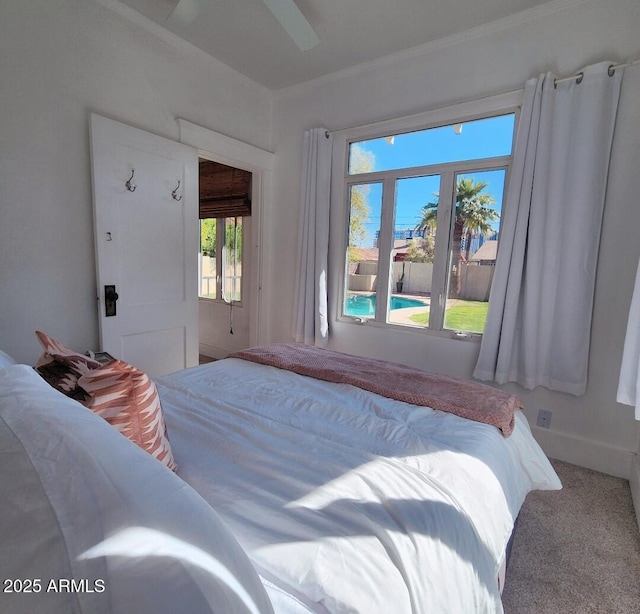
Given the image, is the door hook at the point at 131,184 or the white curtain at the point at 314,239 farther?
the white curtain at the point at 314,239

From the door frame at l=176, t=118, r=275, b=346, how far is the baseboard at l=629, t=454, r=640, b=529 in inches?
119

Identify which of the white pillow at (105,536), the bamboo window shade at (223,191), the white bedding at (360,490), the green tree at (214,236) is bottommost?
the white bedding at (360,490)

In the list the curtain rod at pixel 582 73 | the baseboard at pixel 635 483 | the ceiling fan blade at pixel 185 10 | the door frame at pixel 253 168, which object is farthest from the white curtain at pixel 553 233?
the door frame at pixel 253 168

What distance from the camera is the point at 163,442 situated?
904mm

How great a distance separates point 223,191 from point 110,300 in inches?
86.0

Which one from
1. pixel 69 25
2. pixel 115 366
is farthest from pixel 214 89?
pixel 115 366

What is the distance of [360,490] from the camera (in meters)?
0.85

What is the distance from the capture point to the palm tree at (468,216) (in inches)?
99.4

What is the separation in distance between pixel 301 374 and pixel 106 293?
4.99 feet

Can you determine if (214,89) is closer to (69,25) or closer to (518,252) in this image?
(69,25)

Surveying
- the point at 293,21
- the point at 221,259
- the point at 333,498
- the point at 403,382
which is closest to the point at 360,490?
the point at 333,498

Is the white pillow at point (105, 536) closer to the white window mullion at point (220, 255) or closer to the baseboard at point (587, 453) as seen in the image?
Result: the baseboard at point (587, 453)

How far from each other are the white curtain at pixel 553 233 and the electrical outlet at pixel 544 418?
0.68ft

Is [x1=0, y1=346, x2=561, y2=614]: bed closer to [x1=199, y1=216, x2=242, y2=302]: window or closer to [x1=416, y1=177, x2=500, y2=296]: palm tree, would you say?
[x1=416, y1=177, x2=500, y2=296]: palm tree
